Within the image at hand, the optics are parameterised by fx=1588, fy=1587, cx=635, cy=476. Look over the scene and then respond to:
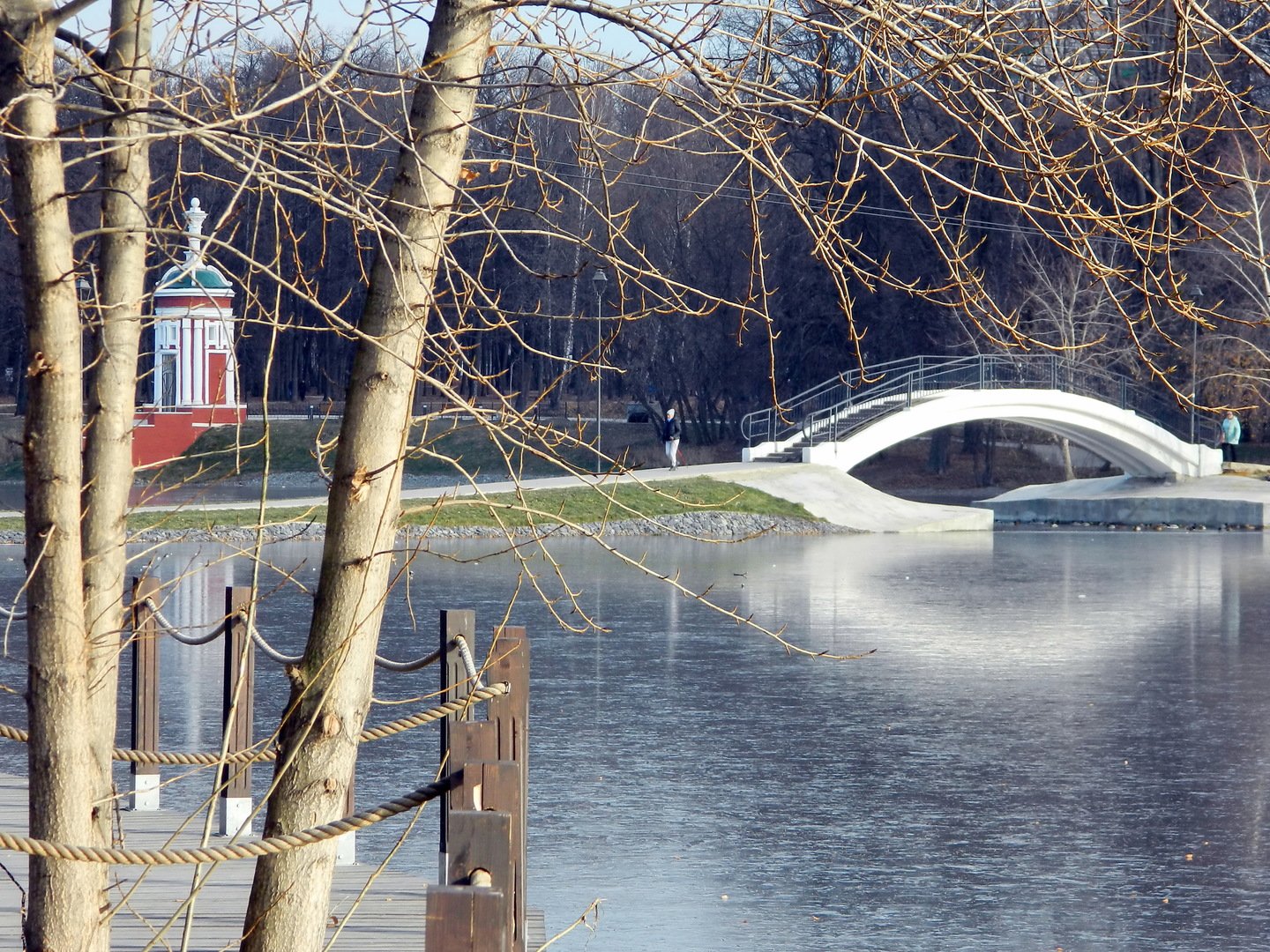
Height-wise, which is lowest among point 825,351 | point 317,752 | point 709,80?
point 317,752

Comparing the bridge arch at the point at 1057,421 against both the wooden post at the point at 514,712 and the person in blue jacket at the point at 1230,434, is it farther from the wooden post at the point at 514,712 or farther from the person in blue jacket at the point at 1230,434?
the wooden post at the point at 514,712

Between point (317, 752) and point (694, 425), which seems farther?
point (694, 425)

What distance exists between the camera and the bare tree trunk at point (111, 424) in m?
4.27

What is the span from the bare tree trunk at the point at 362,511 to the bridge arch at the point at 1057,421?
110 feet

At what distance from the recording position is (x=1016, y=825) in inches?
318

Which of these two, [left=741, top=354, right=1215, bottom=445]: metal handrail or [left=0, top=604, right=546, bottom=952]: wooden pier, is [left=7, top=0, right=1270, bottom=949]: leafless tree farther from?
[left=741, top=354, right=1215, bottom=445]: metal handrail

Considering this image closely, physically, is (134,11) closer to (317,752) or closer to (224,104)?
(224,104)

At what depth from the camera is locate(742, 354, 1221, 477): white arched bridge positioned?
37.7 m

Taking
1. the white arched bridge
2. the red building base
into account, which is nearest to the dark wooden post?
the white arched bridge

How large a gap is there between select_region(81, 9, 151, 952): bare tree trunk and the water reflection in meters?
0.54

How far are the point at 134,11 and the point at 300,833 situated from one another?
2.18 m

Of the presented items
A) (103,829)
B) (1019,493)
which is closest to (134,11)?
(103,829)

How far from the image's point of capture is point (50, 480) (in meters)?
3.62

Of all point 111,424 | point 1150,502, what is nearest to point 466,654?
point 111,424
